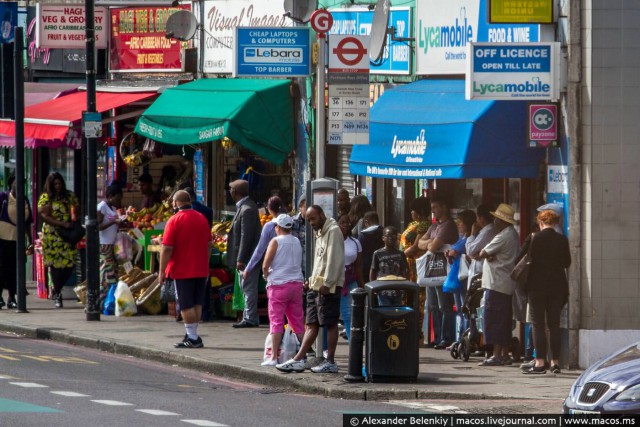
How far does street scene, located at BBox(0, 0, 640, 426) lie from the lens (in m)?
13.8

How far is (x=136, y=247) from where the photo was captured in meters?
22.5

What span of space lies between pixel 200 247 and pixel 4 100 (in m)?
7.12

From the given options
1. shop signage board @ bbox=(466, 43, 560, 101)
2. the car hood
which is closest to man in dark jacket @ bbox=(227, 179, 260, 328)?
shop signage board @ bbox=(466, 43, 560, 101)

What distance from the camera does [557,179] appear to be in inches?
626

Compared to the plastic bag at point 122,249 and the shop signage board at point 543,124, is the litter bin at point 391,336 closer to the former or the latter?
the shop signage board at point 543,124

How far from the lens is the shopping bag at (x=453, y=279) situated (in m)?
16.9

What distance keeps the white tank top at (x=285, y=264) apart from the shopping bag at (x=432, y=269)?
7.41ft

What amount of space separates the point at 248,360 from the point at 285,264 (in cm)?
133

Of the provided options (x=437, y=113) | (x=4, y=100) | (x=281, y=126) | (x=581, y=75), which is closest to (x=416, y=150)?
(x=437, y=113)

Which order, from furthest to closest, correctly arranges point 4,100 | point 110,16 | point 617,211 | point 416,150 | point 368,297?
point 110,16
point 4,100
point 416,150
point 617,211
point 368,297

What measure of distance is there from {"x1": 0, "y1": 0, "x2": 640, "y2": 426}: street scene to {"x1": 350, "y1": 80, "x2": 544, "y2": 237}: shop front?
1.1 inches

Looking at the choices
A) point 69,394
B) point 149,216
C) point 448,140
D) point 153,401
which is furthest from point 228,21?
point 153,401

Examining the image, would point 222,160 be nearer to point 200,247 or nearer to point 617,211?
point 200,247

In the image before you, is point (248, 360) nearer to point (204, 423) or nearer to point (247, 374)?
point (247, 374)
